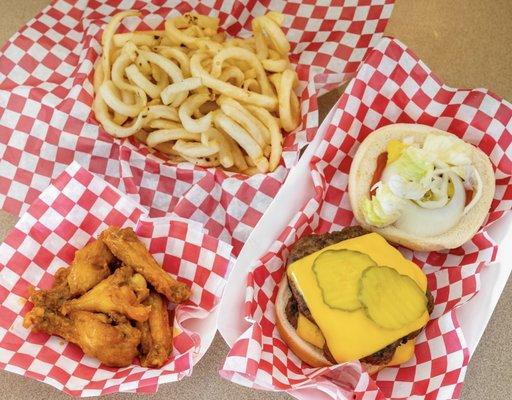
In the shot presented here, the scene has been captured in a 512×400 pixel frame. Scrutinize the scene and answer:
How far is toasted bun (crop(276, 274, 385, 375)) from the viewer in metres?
1.94

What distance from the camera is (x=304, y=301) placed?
1906 mm

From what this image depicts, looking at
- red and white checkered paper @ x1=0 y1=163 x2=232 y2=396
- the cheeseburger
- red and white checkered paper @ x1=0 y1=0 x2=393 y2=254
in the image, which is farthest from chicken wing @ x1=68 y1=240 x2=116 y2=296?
the cheeseburger

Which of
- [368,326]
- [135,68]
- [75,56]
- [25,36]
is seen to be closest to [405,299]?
[368,326]

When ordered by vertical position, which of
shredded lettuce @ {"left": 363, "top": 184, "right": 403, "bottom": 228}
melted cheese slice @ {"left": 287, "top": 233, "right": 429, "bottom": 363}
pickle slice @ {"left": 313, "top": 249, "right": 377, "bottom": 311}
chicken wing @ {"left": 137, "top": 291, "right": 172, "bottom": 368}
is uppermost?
shredded lettuce @ {"left": 363, "top": 184, "right": 403, "bottom": 228}

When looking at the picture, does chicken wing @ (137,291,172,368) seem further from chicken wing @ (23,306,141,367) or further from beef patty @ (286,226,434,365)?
beef patty @ (286,226,434,365)

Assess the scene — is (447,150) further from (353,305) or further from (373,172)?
(353,305)

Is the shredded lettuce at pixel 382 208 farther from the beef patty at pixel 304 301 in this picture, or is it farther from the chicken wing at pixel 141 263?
the chicken wing at pixel 141 263

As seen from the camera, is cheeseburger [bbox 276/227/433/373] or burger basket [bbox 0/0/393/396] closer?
cheeseburger [bbox 276/227/433/373]

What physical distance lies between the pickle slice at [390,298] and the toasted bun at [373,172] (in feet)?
0.87

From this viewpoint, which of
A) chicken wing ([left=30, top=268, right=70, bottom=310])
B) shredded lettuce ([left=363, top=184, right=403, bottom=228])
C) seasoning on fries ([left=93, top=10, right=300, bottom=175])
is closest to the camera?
chicken wing ([left=30, top=268, right=70, bottom=310])

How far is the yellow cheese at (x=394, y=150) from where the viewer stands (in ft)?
7.13

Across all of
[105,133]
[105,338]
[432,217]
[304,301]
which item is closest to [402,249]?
[432,217]

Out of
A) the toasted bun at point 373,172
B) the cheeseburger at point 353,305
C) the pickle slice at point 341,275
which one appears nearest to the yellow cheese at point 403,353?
the cheeseburger at point 353,305

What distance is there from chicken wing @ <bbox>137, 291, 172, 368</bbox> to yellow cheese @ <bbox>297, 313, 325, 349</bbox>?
421 millimetres
